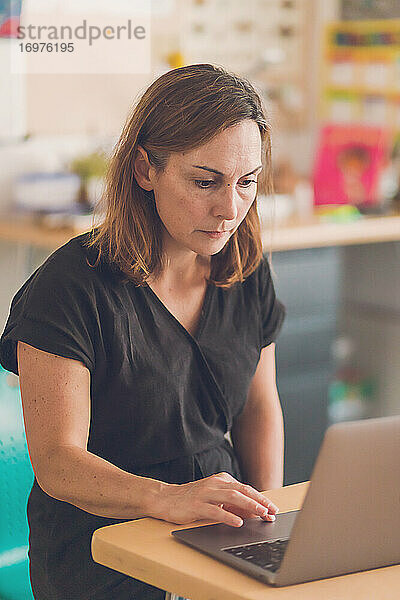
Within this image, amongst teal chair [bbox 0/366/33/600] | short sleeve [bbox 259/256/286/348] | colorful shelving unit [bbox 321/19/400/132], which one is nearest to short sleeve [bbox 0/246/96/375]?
short sleeve [bbox 259/256/286/348]

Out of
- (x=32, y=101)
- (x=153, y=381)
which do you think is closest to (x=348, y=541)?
(x=153, y=381)

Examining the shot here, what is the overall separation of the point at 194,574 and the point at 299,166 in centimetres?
327

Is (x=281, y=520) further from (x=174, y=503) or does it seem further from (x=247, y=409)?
(x=247, y=409)

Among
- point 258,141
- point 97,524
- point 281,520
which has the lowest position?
point 97,524

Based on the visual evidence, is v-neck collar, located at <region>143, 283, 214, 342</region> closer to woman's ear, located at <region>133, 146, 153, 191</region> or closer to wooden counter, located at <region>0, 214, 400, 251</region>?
woman's ear, located at <region>133, 146, 153, 191</region>

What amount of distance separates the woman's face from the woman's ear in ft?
0.07

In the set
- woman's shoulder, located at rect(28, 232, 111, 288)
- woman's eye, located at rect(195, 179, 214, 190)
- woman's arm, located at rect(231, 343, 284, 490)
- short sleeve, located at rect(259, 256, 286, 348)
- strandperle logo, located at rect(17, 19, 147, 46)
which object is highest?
strandperle logo, located at rect(17, 19, 147, 46)

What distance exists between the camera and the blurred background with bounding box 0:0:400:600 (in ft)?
9.56

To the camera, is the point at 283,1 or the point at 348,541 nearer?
the point at 348,541

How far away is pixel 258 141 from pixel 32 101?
1696 millimetres

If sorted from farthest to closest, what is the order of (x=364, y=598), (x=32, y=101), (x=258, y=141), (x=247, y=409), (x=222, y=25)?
(x=222, y=25) < (x=32, y=101) < (x=247, y=409) < (x=258, y=141) < (x=364, y=598)

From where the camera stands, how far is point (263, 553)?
3.59 ft

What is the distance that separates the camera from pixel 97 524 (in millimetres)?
1484

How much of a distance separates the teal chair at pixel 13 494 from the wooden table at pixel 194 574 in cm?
80
